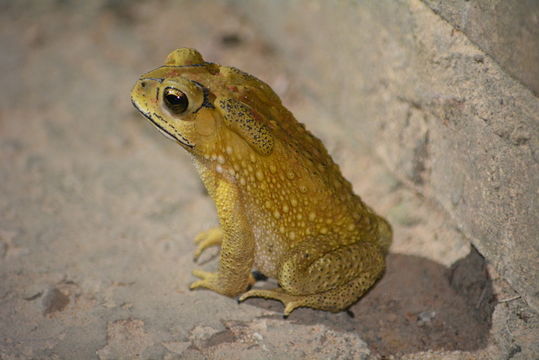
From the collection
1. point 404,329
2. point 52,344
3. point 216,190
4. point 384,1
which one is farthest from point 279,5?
point 52,344

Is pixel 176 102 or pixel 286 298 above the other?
pixel 176 102

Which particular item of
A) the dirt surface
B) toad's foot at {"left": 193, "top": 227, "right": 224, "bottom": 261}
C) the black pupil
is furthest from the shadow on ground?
the black pupil

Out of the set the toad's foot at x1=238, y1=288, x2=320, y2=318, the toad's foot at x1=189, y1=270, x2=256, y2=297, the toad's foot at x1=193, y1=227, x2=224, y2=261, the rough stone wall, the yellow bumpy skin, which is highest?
the rough stone wall

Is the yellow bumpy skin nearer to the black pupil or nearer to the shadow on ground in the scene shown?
the black pupil

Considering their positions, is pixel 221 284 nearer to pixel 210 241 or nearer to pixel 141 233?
pixel 210 241

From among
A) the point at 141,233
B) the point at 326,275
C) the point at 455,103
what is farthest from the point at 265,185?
the point at 141,233

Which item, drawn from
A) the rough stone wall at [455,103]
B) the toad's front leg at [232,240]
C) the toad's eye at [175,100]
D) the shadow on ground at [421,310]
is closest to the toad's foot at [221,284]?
the toad's front leg at [232,240]

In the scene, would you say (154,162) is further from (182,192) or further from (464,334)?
(464,334)
